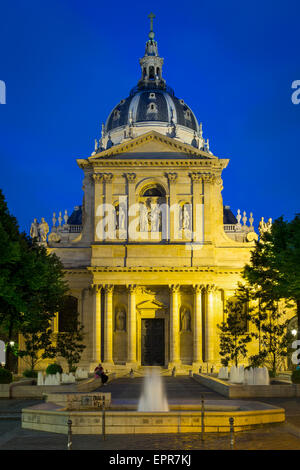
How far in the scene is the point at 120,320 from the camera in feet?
212

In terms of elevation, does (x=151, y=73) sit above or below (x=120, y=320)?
above

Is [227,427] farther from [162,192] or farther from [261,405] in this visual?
[162,192]

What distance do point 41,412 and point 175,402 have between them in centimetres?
564

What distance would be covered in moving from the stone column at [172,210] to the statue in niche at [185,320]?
7.57m

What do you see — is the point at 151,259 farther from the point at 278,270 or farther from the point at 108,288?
the point at 278,270

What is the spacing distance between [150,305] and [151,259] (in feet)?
17.2

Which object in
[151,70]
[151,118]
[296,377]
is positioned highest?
[151,70]

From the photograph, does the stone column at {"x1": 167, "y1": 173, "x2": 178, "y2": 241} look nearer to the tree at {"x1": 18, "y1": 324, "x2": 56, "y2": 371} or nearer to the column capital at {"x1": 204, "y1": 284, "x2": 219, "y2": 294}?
the column capital at {"x1": 204, "y1": 284, "x2": 219, "y2": 294}

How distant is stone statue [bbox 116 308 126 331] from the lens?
211ft

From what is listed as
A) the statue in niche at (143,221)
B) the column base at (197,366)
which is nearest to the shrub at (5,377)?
the column base at (197,366)

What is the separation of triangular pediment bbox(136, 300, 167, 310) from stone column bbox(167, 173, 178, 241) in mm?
6819

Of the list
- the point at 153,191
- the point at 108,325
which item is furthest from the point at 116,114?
the point at 108,325
